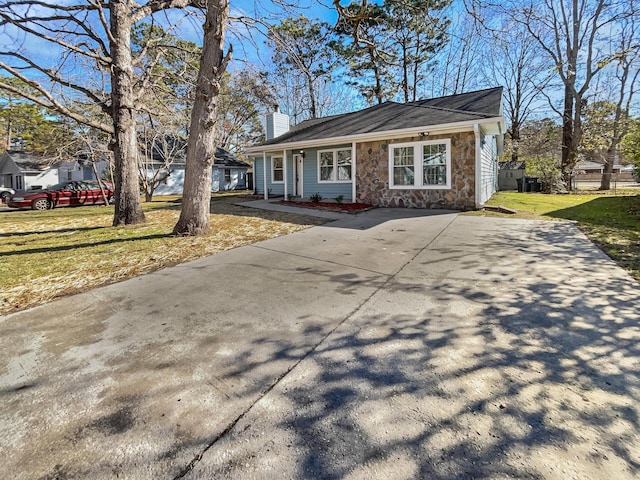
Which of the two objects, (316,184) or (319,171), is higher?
(319,171)

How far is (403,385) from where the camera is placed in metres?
2.16

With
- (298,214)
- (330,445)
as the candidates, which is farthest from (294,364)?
(298,214)

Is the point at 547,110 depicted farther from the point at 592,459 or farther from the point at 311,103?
the point at 592,459

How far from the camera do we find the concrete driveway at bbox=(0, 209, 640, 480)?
161 cm

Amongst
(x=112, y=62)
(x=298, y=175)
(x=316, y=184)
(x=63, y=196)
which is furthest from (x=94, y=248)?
(x=63, y=196)

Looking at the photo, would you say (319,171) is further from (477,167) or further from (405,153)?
(477,167)

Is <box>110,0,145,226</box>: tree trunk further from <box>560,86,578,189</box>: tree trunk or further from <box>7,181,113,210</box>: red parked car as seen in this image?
<box>560,86,578,189</box>: tree trunk

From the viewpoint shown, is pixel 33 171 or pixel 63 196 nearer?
pixel 63 196

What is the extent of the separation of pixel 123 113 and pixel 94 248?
4.14 m

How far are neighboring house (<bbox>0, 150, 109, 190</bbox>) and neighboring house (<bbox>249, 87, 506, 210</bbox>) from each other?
20.5 m

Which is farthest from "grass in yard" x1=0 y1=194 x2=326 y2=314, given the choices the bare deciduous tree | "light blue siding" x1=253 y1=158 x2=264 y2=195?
"light blue siding" x1=253 y1=158 x2=264 y2=195

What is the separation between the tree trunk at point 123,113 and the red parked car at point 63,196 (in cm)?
1005

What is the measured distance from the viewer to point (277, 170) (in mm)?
17422

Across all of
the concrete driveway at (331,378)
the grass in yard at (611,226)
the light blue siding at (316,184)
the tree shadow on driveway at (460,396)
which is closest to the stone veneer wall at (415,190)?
the light blue siding at (316,184)
